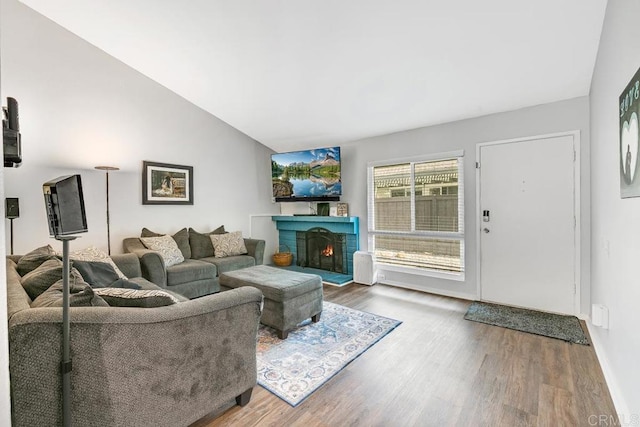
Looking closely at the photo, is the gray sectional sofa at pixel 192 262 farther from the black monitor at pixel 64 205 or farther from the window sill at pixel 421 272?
the black monitor at pixel 64 205

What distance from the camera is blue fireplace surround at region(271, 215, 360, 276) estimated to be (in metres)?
4.71

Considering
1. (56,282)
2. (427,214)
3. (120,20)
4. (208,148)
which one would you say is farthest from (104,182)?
(427,214)

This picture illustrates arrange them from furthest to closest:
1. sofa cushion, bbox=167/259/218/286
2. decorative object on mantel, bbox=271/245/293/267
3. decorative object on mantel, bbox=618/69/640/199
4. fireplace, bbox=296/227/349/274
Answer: decorative object on mantel, bbox=271/245/293/267, fireplace, bbox=296/227/349/274, sofa cushion, bbox=167/259/218/286, decorative object on mantel, bbox=618/69/640/199

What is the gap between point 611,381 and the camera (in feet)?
6.09

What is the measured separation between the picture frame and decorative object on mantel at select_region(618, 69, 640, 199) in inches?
186

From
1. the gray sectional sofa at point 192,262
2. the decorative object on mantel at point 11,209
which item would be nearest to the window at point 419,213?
the gray sectional sofa at point 192,262

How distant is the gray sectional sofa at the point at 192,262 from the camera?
338 cm

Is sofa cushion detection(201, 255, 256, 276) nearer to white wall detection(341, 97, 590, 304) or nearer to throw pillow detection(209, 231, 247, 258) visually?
throw pillow detection(209, 231, 247, 258)

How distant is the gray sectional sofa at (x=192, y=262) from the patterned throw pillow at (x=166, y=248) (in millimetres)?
67

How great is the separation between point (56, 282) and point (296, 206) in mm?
4247

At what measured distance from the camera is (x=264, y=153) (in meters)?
5.69

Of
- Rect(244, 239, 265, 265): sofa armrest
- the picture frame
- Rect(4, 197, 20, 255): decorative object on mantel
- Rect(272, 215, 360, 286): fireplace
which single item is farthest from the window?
Rect(4, 197, 20, 255): decorative object on mantel

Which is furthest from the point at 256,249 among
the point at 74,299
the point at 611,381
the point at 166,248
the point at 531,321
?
the point at 611,381

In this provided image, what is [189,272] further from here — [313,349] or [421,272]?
[421,272]
